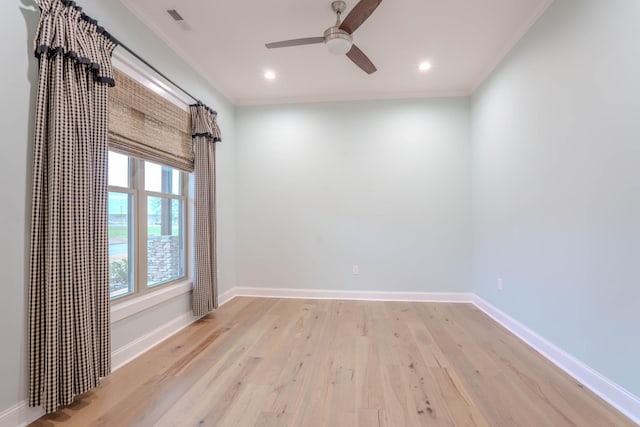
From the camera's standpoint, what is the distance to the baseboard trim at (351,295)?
12.7ft

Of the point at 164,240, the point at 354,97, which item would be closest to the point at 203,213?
the point at 164,240

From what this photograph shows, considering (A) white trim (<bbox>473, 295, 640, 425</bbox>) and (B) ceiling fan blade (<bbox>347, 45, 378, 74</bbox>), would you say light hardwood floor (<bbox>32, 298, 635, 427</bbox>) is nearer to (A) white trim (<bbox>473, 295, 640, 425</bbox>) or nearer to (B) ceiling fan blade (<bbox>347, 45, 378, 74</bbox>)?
(A) white trim (<bbox>473, 295, 640, 425</bbox>)

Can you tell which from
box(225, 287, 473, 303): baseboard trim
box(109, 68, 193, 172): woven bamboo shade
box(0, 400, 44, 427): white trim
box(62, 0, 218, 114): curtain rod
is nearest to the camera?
box(0, 400, 44, 427): white trim

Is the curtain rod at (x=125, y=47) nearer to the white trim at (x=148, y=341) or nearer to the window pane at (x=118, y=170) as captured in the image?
the window pane at (x=118, y=170)

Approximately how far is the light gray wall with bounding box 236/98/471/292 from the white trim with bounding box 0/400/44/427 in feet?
8.60

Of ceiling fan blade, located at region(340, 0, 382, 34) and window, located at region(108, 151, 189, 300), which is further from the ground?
ceiling fan blade, located at region(340, 0, 382, 34)

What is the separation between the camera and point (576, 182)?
2035mm

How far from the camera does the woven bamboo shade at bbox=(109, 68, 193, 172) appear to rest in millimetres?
2152

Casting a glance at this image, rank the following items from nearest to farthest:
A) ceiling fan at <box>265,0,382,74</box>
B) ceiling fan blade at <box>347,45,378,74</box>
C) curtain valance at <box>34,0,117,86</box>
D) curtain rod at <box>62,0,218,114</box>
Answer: curtain valance at <box>34,0,117,86</box> < curtain rod at <box>62,0,218,114</box> < ceiling fan at <box>265,0,382,74</box> < ceiling fan blade at <box>347,45,378,74</box>

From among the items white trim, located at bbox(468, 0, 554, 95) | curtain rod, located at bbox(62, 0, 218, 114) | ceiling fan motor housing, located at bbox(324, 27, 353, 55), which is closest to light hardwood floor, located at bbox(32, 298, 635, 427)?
curtain rod, located at bbox(62, 0, 218, 114)

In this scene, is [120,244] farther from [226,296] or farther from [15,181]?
[226,296]

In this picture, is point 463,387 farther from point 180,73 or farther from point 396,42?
point 180,73

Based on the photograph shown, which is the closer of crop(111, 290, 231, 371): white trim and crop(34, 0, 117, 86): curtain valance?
crop(34, 0, 117, 86): curtain valance

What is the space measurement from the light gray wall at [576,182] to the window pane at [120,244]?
340cm
